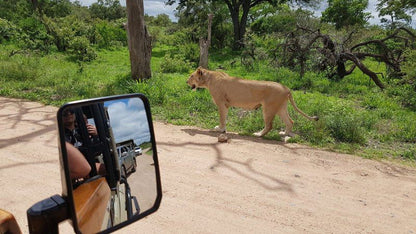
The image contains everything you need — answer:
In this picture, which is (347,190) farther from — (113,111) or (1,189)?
(1,189)

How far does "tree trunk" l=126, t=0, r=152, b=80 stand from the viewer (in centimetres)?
980

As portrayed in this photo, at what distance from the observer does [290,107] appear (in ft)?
25.9

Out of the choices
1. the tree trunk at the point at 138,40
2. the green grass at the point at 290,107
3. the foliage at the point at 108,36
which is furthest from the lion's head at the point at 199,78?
the foliage at the point at 108,36

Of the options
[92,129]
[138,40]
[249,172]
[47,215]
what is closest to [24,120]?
[138,40]

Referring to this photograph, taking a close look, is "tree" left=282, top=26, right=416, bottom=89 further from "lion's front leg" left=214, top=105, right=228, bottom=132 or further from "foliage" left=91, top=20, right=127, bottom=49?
"foliage" left=91, top=20, right=127, bottom=49

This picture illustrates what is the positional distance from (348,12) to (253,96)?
1353 inches

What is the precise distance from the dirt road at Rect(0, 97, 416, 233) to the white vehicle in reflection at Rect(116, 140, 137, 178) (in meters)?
1.60

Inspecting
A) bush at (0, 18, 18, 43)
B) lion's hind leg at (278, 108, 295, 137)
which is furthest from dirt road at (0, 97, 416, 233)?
bush at (0, 18, 18, 43)

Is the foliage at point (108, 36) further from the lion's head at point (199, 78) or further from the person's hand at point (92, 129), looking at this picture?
the person's hand at point (92, 129)

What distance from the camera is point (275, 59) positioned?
13.6 meters

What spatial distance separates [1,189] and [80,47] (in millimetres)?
14368

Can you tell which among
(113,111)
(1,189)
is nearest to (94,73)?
(1,189)

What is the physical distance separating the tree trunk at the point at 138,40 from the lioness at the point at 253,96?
4083mm

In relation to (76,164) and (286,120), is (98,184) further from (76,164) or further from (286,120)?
(286,120)
